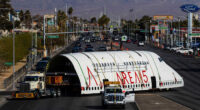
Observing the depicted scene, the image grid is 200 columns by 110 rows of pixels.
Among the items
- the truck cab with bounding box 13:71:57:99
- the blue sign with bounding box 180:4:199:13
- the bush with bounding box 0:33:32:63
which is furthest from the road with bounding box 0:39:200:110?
the blue sign with bounding box 180:4:199:13

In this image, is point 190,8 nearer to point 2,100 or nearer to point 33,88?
point 33,88

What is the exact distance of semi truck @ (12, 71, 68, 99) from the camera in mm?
54844

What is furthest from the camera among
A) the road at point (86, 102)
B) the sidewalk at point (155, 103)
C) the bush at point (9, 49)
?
the bush at point (9, 49)

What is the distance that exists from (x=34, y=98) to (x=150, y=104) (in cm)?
1413

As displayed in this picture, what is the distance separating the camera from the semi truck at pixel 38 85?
5484 centimetres

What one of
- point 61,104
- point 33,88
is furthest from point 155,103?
point 33,88

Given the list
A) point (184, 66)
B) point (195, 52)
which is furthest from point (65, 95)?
point (195, 52)

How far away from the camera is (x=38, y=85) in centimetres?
5638

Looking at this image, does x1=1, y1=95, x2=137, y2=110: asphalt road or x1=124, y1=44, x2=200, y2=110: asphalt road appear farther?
x1=124, y1=44, x2=200, y2=110: asphalt road

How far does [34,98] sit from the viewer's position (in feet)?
183

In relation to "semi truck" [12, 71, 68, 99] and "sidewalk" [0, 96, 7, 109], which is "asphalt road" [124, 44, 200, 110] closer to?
"semi truck" [12, 71, 68, 99]

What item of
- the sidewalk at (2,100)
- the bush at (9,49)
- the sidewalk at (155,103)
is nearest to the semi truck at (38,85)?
the sidewalk at (2,100)

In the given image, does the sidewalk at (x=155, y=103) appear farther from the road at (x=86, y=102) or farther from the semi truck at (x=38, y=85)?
the semi truck at (x=38, y=85)

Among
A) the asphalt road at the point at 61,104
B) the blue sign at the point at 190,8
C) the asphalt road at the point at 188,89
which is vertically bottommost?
the asphalt road at the point at 61,104
